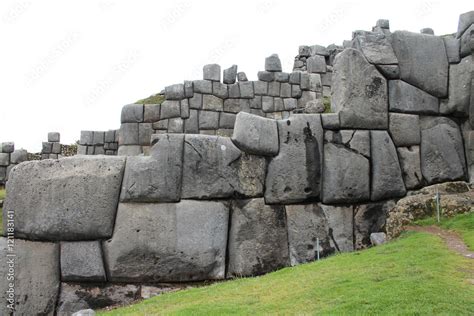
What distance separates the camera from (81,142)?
75.2 ft

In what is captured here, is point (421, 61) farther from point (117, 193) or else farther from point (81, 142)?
point (81, 142)

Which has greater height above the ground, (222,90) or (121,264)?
(222,90)

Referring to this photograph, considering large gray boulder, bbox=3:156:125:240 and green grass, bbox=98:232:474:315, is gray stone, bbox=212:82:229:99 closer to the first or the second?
large gray boulder, bbox=3:156:125:240

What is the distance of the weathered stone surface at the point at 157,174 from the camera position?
8421mm

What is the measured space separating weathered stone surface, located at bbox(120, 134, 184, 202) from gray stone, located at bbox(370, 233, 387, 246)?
3.80m

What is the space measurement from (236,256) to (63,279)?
9.99ft

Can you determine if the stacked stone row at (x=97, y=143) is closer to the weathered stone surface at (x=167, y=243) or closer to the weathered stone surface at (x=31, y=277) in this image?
the weathered stone surface at (x=31, y=277)

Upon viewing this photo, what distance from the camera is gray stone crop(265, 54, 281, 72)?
20.7 meters

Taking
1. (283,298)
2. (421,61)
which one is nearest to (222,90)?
(421,61)

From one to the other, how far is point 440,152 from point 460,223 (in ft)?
8.09

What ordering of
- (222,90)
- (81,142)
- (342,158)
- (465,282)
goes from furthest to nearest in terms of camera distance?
1. (81,142)
2. (222,90)
3. (342,158)
4. (465,282)

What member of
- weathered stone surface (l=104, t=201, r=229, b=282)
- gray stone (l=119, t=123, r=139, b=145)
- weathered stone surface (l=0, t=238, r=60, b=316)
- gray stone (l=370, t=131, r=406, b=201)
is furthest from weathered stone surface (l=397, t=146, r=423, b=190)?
gray stone (l=119, t=123, r=139, b=145)

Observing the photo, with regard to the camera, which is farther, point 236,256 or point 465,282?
point 236,256

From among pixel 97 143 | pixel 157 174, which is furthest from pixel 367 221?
pixel 97 143
